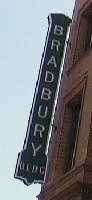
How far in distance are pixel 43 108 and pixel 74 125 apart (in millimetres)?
1213

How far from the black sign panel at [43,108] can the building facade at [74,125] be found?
605 mm

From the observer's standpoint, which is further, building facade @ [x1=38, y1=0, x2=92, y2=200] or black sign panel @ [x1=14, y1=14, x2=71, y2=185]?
black sign panel @ [x1=14, y1=14, x2=71, y2=185]

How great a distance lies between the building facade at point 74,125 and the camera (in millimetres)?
12156

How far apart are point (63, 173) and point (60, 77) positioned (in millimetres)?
3456

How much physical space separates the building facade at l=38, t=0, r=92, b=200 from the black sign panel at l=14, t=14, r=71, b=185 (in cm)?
60

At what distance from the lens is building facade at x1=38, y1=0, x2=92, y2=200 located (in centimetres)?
1216

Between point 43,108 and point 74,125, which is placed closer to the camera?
point 43,108

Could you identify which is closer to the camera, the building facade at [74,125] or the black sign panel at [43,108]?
the building facade at [74,125]

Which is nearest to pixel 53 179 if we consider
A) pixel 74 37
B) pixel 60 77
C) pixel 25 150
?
pixel 25 150

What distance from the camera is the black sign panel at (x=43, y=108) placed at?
44.9 ft

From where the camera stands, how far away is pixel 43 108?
48.3 ft

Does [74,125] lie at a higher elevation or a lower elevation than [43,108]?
lower

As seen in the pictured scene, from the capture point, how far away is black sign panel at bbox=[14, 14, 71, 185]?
13.7 m

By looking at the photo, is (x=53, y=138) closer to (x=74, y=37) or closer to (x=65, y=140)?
(x=65, y=140)
